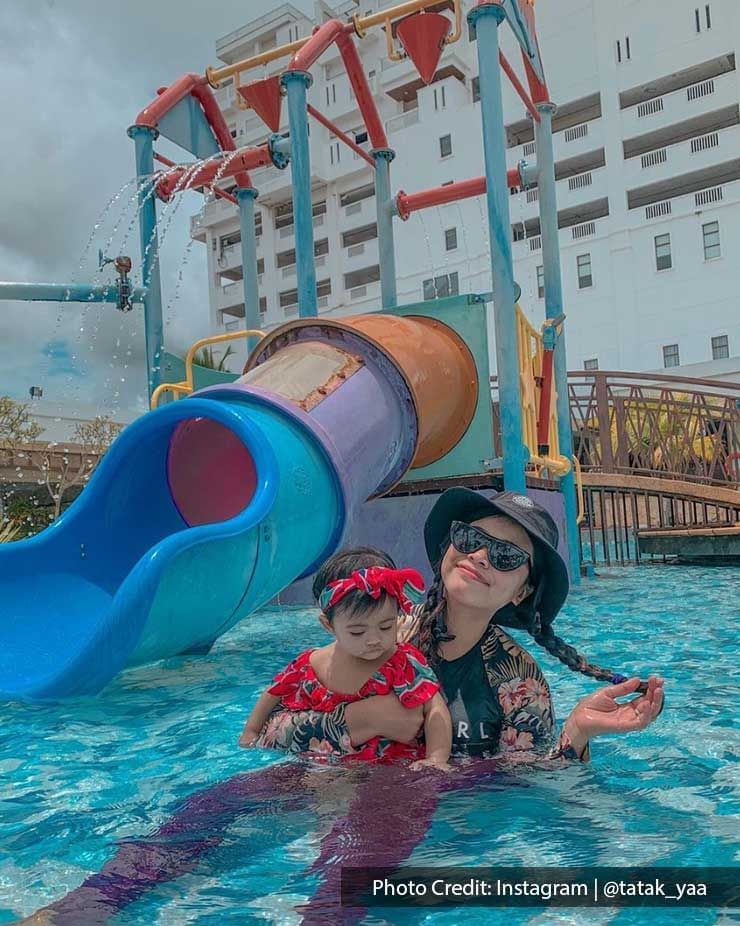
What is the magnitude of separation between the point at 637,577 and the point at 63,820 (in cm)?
741

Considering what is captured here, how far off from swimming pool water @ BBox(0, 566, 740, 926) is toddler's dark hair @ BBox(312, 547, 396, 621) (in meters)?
0.40

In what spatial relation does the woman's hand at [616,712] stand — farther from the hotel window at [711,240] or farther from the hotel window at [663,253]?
the hotel window at [663,253]

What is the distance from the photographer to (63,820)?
228cm

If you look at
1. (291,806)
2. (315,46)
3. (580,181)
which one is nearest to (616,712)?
(291,806)

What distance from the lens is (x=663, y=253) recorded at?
25.9 meters

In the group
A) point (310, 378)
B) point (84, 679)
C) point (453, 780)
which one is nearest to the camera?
point (453, 780)

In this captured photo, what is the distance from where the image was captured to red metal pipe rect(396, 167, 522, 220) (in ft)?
25.6

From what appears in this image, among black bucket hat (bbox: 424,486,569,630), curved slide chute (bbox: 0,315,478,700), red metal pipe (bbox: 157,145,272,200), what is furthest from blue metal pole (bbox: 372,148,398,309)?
black bucket hat (bbox: 424,486,569,630)

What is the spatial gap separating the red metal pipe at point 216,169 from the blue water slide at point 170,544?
3077 mm

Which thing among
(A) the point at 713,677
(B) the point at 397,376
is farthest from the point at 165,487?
(A) the point at 713,677

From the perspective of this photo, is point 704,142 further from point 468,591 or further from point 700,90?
point 468,591

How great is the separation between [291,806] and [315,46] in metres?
6.52

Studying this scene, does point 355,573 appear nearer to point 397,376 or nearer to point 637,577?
point 397,376
